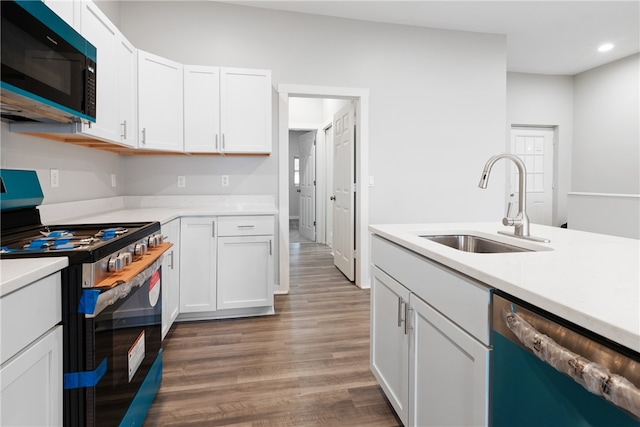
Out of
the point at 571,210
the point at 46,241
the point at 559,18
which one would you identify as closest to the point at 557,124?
the point at 571,210

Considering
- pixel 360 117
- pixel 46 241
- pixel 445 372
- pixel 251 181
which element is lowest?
Result: pixel 445 372

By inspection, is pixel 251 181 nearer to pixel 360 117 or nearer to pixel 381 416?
pixel 360 117

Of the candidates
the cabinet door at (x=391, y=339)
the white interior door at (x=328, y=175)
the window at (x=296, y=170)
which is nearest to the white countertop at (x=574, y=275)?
the cabinet door at (x=391, y=339)

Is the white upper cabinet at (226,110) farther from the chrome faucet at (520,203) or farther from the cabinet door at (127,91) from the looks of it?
the chrome faucet at (520,203)

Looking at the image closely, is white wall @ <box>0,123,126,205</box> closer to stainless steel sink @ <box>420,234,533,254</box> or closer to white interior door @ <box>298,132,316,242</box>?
stainless steel sink @ <box>420,234,533,254</box>

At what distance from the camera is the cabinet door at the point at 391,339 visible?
1.48 metres

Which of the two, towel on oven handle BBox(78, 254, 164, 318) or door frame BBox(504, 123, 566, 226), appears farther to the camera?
door frame BBox(504, 123, 566, 226)

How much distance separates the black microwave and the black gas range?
32 centimetres

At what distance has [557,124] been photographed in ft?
19.7

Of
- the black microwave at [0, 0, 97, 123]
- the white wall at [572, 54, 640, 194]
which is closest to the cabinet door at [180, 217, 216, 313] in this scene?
the black microwave at [0, 0, 97, 123]

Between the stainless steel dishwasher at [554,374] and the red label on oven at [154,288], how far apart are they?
150 centimetres

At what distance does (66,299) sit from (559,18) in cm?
506

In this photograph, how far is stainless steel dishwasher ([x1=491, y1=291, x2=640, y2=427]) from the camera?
58 cm

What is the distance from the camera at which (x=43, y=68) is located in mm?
1409
